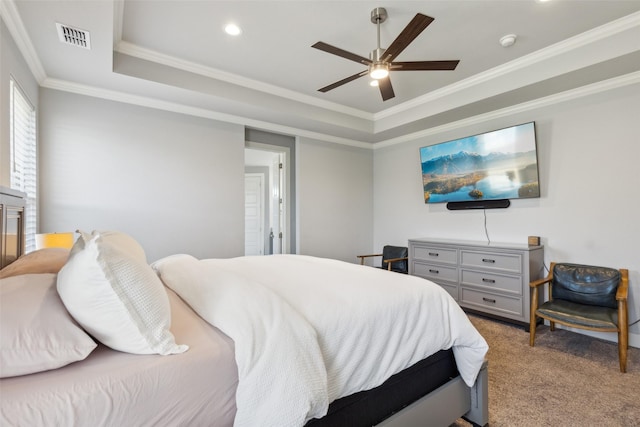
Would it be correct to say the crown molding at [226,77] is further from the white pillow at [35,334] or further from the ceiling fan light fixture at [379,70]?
the white pillow at [35,334]

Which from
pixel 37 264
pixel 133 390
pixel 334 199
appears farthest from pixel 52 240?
pixel 334 199

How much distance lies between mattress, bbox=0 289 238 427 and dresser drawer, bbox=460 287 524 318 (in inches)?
125

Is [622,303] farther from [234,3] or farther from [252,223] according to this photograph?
[252,223]

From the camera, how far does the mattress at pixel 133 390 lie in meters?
0.79

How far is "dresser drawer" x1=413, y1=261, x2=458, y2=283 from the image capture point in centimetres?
367

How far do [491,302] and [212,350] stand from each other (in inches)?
129

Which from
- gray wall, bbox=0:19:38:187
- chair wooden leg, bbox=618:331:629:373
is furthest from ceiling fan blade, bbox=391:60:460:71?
gray wall, bbox=0:19:38:187

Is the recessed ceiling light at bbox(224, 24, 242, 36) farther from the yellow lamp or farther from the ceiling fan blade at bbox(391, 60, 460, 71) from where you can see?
the yellow lamp

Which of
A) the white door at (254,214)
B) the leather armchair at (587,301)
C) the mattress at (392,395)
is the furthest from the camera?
the white door at (254,214)

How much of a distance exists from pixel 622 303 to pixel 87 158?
16.2 ft

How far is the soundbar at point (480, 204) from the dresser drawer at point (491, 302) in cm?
→ 106

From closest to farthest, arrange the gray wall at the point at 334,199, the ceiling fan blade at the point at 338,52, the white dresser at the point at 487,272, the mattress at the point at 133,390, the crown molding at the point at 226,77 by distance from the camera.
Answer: the mattress at the point at 133,390 < the ceiling fan blade at the point at 338,52 < the crown molding at the point at 226,77 < the white dresser at the point at 487,272 < the gray wall at the point at 334,199

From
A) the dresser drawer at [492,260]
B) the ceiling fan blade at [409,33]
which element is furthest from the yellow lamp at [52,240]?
the dresser drawer at [492,260]

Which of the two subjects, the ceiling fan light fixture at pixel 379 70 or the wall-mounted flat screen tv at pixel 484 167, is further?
the wall-mounted flat screen tv at pixel 484 167
